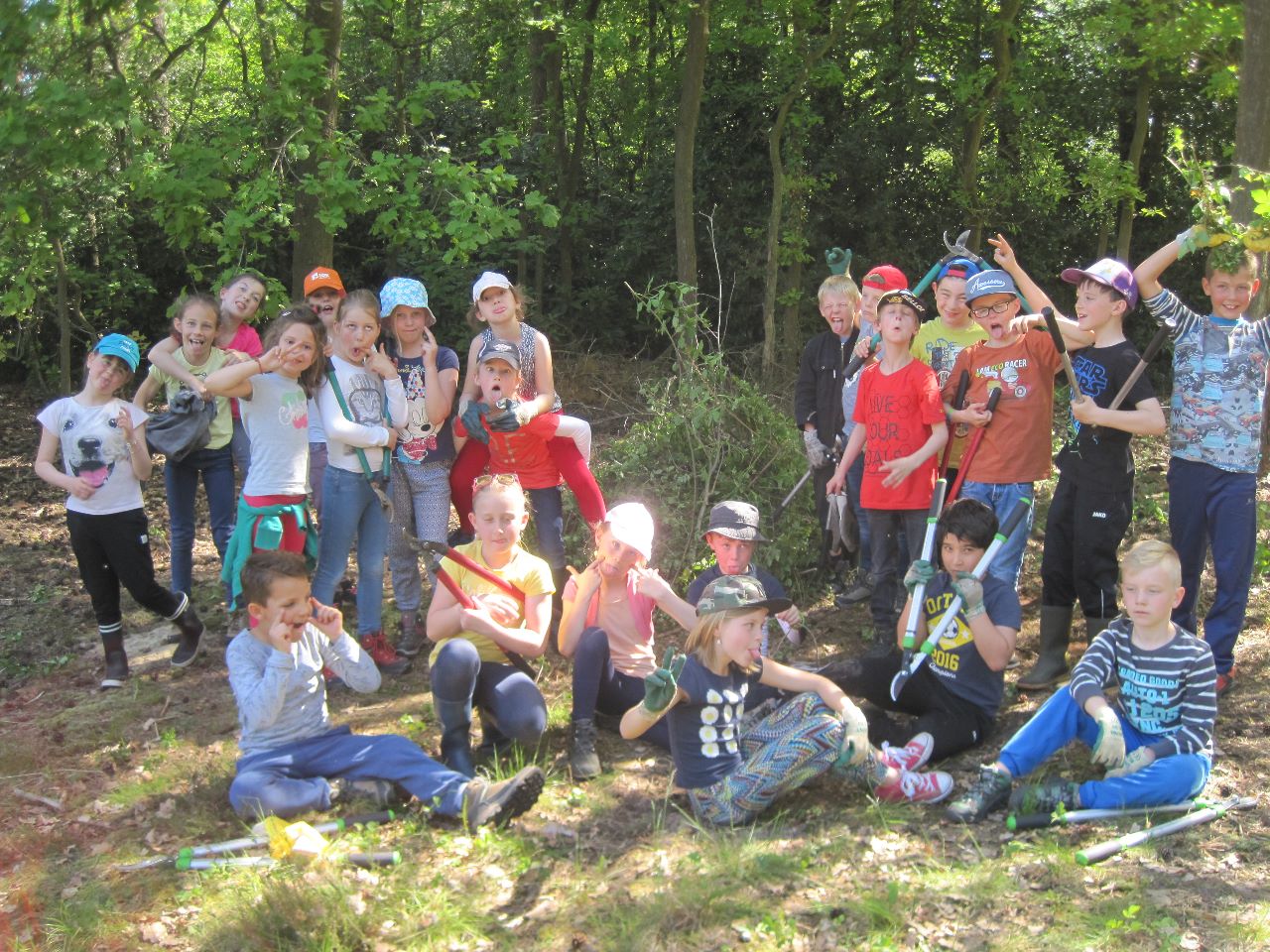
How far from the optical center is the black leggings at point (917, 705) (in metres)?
4.52

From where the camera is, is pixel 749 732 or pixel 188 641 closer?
pixel 749 732

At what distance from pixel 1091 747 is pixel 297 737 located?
115 inches

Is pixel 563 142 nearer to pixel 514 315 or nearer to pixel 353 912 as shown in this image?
pixel 514 315

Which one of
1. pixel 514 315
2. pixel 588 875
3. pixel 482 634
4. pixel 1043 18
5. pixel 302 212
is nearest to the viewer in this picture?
pixel 588 875

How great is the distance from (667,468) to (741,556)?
5.96 feet

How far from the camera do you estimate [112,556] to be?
549 cm

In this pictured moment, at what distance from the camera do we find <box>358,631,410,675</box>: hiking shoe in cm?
558

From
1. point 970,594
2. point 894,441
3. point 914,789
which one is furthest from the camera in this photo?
point 894,441

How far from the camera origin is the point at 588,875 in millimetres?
3801

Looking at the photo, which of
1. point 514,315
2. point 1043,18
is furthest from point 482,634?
point 1043,18

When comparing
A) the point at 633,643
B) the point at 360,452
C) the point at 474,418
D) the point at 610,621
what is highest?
the point at 474,418

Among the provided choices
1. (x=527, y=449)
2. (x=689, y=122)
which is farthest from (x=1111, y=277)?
(x=689, y=122)

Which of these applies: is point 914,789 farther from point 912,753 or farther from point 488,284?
point 488,284

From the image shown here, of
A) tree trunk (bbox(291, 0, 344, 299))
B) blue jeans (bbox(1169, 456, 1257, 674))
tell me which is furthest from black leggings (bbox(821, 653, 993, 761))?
tree trunk (bbox(291, 0, 344, 299))
